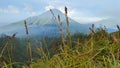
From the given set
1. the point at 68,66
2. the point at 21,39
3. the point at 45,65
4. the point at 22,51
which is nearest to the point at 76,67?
the point at 68,66

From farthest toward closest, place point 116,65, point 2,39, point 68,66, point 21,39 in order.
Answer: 1. point 21,39
2. point 2,39
3. point 68,66
4. point 116,65

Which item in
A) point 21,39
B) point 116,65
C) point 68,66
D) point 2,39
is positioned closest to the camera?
point 116,65

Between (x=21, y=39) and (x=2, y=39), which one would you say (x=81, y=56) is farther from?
(x=21, y=39)

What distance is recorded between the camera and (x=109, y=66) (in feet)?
10.9

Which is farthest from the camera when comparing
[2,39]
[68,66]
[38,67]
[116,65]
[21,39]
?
[21,39]

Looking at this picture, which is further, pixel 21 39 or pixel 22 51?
pixel 21 39

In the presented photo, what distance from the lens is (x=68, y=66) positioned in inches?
136

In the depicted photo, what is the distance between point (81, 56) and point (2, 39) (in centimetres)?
639

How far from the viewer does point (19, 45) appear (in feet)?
33.3

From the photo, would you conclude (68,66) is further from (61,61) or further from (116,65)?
(116,65)

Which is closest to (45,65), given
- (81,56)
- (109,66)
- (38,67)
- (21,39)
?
(38,67)

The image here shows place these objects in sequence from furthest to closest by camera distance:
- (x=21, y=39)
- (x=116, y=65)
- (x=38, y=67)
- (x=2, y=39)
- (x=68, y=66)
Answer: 1. (x=21, y=39)
2. (x=2, y=39)
3. (x=38, y=67)
4. (x=68, y=66)
5. (x=116, y=65)

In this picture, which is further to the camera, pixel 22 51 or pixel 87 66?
pixel 22 51

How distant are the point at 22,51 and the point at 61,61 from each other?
239 inches
